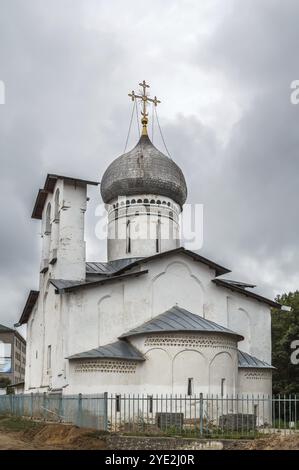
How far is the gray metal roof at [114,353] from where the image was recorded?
19.5m

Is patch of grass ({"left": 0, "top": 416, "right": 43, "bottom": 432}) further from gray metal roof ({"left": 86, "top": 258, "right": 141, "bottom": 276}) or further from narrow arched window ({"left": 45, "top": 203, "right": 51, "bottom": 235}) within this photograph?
narrow arched window ({"left": 45, "top": 203, "right": 51, "bottom": 235})

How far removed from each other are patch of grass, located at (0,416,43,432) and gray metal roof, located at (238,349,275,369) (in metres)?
7.66

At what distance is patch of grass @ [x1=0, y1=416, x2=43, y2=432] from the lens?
59.2 feet

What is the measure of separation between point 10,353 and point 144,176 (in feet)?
165

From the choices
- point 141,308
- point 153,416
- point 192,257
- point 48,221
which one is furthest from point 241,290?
point 48,221

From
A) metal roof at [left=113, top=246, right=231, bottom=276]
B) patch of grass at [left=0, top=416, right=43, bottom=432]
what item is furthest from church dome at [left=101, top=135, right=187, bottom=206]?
patch of grass at [left=0, top=416, right=43, bottom=432]

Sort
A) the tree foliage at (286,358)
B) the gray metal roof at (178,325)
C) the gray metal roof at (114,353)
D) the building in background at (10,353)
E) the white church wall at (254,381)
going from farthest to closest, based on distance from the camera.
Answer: the building in background at (10,353) < the tree foliage at (286,358) < the white church wall at (254,381) < the gray metal roof at (178,325) < the gray metal roof at (114,353)

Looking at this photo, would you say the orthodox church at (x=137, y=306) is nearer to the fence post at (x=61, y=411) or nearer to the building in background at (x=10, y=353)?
the fence post at (x=61, y=411)

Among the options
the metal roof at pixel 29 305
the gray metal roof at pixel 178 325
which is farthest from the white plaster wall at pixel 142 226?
the gray metal roof at pixel 178 325

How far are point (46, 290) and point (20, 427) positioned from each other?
264 inches

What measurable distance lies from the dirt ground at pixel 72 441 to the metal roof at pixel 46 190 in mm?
8903
